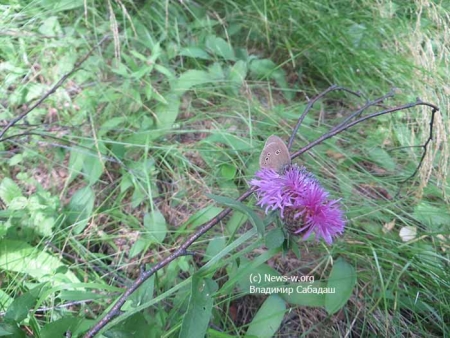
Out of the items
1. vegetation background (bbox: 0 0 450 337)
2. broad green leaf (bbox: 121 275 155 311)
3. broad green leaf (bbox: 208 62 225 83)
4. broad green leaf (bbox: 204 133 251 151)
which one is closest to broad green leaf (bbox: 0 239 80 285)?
vegetation background (bbox: 0 0 450 337)

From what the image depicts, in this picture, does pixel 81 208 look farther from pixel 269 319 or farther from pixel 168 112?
pixel 269 319

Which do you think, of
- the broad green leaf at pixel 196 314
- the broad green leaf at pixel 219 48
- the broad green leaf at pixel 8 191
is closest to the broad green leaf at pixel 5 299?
the broad green leaf at pixel 8 191

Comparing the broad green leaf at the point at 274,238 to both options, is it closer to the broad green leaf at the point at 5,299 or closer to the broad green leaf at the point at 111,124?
the broad green leaf at the point at 5,299

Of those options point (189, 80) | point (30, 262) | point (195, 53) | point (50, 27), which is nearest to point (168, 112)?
point (189, 80)

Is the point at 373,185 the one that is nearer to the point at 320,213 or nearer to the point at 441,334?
the point at 441,334

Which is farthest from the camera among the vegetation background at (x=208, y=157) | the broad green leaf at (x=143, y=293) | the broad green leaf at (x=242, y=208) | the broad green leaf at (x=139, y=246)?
the broad green leaf at (x=139, y=246)

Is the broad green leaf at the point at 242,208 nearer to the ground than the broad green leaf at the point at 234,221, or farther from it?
farther from it
